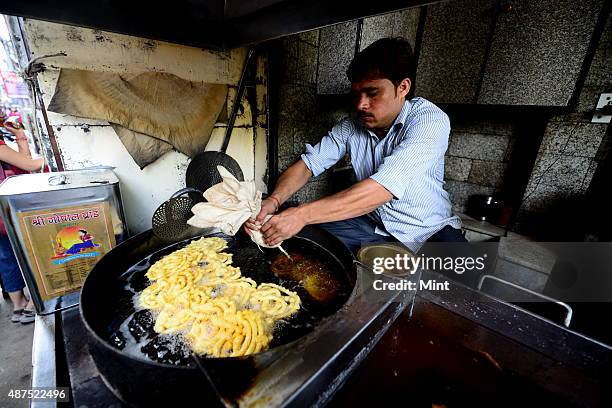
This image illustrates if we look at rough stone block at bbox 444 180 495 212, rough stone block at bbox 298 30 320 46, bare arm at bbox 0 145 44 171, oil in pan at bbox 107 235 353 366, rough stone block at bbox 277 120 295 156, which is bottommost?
oil in pan at bbox 107 235 353 366

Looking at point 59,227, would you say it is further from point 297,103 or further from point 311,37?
point 311,37

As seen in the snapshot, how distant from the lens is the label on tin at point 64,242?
76.6 inches

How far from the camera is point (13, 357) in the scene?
3082 mm

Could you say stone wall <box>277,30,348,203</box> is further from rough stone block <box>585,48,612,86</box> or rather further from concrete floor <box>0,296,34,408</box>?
concrete floor <box>0,296,34,408</box>

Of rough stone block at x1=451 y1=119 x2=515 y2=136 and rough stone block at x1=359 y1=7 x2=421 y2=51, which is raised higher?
rough stone block at x1=359 y1=7 x2=421 y2=51

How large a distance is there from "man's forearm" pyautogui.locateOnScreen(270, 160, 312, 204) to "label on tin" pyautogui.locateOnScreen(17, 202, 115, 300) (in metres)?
1.66

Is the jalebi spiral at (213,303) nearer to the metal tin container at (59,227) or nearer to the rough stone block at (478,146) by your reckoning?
the metal tin container at (59,227)

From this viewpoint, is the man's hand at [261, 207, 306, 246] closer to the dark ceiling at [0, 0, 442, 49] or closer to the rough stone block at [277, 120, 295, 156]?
the dark ceiling at [0, 0, 442, 49]

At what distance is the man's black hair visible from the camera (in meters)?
2.37

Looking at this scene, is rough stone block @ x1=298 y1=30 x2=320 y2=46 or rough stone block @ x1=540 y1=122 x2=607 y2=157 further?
rough stone block @ x1=298 y1=30 x2=320 y2=46

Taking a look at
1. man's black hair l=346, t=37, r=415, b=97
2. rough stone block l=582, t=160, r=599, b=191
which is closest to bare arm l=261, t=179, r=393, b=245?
man's black hair l=346, t=37, r=415, b=97

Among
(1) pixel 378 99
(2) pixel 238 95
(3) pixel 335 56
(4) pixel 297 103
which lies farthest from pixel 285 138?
(1) pixel 378 99

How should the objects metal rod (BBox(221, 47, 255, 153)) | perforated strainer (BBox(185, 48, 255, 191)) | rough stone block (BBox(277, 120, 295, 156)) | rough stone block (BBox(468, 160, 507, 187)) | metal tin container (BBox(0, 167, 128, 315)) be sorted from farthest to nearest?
rough stone block (BBox(468, 160, 507, 187)), rough stone block (BBox(277, 120, 295, 156)), metal rod (BBox(221, 47, 255, 153)), perforated strainer (BBox(185, 48, 255, 191)), metal tin container (BBox(0, 167, 128, 315))

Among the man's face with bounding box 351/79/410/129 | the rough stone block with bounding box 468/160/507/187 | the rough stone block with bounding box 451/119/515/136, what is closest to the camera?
the man's face with bounding box 351/79/410/129
